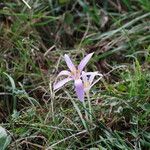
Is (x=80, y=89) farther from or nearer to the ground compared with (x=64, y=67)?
farther from the ground

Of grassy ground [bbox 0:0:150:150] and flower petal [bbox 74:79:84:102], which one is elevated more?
flower petal [bbox 74:79:84:102]

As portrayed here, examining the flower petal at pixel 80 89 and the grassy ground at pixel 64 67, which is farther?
the grassy ground at pixel 64 67

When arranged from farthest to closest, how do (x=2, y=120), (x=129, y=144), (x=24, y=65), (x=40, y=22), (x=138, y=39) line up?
1. (x=40, y=22)
2. (x=138, y=39)
3. (x=24, y=65)
4. (x=2, y=120)
5. (x=129, y=144)

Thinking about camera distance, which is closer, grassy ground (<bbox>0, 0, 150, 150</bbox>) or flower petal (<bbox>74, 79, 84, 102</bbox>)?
flower petal (<bbox>74, 79, 84, 102</bbox>)

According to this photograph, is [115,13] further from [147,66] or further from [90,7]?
[147,66]

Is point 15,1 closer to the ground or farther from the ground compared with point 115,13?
farther from the ground

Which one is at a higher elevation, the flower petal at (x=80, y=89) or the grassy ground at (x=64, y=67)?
the flower petal at (x=80, y=89)

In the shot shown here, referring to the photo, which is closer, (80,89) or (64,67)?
(80,89)

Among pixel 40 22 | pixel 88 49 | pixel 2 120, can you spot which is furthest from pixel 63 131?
pixel 40 22
